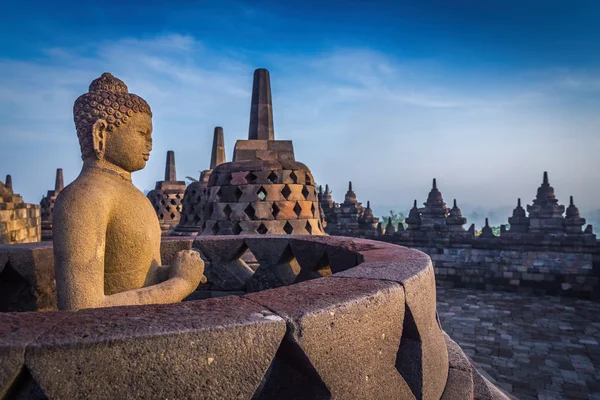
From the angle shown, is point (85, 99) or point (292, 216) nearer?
point (85, 99)

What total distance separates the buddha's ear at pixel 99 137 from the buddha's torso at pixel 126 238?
4.8 inches

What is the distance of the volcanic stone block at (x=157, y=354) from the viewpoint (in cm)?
94

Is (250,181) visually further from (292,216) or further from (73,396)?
(73,396)

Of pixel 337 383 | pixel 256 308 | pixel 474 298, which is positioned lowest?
pixel 474 298

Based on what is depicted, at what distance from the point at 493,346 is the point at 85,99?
23.2 ft

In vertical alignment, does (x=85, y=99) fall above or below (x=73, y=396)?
above

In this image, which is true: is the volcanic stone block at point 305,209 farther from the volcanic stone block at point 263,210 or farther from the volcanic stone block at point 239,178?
the volcanic stone block at point 239,178

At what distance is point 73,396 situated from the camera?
0.93m

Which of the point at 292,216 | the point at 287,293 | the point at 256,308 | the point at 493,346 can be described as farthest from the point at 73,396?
the point at 493,346

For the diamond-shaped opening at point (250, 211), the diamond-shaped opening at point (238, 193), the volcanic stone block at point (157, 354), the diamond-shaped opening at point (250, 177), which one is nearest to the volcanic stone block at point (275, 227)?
the diamond-shaped opening at point (250, 211)

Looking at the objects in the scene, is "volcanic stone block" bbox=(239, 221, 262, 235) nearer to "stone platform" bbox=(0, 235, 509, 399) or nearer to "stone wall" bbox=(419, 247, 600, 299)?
"stone platform" bbox=(0, 235, 509, 399)

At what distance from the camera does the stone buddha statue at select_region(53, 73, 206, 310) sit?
1514 mm

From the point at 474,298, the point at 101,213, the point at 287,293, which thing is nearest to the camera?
the point at 287,293

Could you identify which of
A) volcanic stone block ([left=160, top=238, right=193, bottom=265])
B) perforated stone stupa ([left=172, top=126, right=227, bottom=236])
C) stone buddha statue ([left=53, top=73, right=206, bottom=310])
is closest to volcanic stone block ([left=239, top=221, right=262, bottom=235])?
volcanic stone block ([left=160, top=238, right=193, bottom=265])
